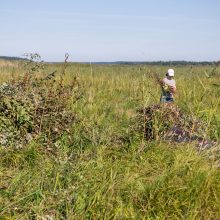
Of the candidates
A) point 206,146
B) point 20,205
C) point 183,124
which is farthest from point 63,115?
point 20,205

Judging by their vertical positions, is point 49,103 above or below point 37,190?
above

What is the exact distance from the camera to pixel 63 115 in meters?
5.88

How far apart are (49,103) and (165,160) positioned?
84.1 inches

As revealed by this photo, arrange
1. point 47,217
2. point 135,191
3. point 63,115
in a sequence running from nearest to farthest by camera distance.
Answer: point 47,217 < point 135,191 < point 63,115

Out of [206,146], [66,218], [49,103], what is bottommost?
[66,218]

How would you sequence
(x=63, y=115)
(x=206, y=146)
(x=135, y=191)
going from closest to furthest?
(x=135, y=191) → (x=206, y=146) → (x=63, y=115)

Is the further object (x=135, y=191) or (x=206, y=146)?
(x=206, y=146)

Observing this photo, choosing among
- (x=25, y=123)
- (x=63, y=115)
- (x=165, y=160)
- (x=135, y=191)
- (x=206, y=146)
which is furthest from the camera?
(x=63, y=115)

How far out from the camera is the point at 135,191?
3.78 meters

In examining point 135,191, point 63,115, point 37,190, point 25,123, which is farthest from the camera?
point 63,115

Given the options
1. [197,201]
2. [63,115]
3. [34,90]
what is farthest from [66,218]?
[34,90]

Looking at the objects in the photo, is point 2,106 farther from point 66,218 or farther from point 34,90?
point 66,218

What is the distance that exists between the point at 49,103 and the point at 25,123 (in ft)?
1.71

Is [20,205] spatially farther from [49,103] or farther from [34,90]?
[34,90]
